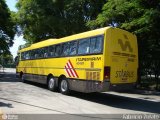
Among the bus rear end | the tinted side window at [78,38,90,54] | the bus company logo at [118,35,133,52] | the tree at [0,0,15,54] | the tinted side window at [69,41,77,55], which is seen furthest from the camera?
the tree at [0,0,15,54]

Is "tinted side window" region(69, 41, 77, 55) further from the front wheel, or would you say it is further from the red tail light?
the red tail light

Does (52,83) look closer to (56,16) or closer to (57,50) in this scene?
(57,50)

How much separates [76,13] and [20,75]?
382 inches

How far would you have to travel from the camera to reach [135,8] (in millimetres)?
20391

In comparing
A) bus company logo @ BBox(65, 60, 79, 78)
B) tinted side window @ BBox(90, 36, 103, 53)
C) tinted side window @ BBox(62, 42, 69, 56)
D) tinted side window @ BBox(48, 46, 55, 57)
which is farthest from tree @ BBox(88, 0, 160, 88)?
tinted side window @ BBox(90, 36, 103, 53)

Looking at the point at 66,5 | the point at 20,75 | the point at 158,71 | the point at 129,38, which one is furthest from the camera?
the point at 66,5

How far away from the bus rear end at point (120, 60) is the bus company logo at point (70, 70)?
2493 mm

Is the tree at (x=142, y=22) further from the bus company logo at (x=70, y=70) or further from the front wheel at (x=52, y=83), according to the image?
the front wheel at (x=52, y=83)

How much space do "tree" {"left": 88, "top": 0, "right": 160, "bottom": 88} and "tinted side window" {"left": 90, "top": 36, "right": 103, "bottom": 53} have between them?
5104mm

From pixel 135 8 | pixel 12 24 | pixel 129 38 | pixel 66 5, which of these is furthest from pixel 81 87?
pixel 12 24

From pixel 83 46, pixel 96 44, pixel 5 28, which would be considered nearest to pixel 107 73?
pixel 96 44

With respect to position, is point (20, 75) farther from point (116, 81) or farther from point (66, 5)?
point (116, 81)

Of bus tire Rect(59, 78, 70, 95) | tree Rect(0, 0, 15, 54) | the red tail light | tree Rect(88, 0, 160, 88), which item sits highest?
tree Rect(0, 0, 15, 54)

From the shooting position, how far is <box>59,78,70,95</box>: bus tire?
17.5 metres
